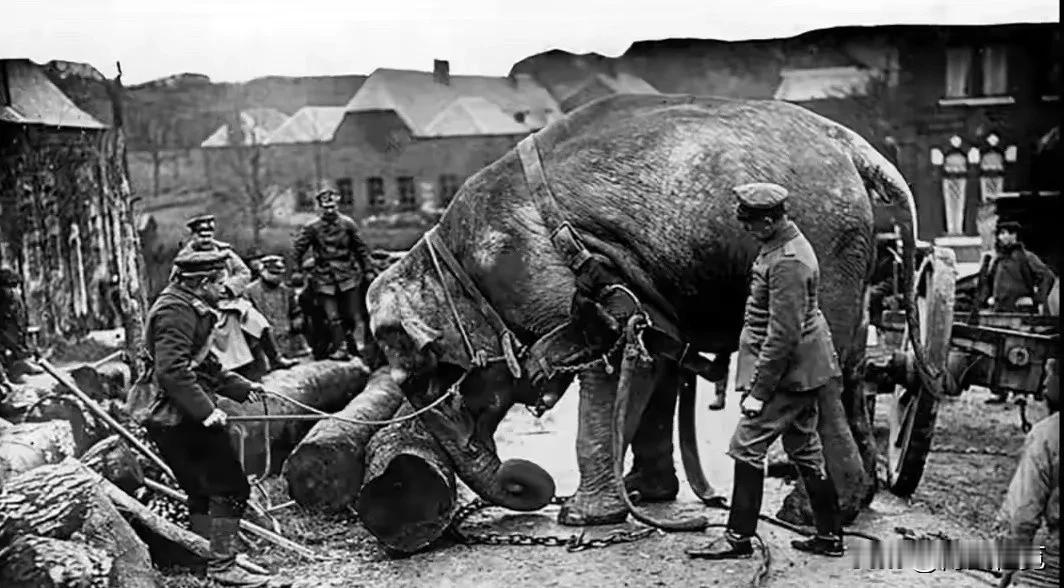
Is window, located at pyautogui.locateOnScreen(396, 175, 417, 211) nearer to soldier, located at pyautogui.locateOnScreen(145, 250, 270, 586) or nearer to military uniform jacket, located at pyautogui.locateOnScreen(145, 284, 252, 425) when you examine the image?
soldier, located at pyautogui.locateOnScreen(145, 250, 270, 586)

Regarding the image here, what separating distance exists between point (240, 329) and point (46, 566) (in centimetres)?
269

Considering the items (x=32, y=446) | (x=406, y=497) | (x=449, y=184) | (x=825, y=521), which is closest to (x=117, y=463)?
(x=32, y=446)

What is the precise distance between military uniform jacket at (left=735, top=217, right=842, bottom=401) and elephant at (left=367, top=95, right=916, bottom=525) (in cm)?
32

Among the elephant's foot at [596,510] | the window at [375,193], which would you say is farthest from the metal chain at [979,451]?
the window at [375,193]

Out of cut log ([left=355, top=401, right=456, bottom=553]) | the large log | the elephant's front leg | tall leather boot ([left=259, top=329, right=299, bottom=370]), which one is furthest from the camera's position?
tall leather boot ([left=259, top=329, right=299, bottom=370])

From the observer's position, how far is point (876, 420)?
6043mm

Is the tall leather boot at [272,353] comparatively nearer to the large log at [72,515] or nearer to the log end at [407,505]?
the log end at [407,505]

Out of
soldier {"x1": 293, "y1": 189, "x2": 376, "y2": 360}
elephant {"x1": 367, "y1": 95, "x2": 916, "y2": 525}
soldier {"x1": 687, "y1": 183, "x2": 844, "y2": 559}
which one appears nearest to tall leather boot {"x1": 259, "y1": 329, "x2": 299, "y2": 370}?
soldier {"x1": 293, "y1": 189, "x2": 376, "y2": 360}

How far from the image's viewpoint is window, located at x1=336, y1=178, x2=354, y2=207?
17.8 ft

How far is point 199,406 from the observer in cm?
436

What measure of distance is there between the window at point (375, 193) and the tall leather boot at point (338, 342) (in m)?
1.84

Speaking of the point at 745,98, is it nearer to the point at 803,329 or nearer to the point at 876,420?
the point at 803,329

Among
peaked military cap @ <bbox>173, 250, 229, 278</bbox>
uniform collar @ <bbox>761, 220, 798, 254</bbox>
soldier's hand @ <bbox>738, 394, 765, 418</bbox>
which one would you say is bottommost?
soldier's hand @ <bbox>738, 394, 765, 418</bbox>

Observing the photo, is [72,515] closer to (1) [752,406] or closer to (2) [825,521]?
(1) [752,406]
